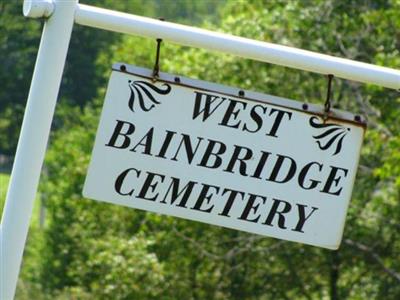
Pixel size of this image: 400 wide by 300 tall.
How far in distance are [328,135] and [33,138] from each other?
2.82 feet

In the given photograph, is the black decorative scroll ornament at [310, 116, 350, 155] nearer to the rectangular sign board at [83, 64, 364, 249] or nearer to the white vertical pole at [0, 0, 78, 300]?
the rectangular sign board at [83, 64, 364, 249]

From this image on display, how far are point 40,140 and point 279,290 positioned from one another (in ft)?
54.5

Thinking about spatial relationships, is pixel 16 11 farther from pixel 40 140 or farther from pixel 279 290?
pixel 40 140

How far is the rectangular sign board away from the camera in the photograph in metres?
3.99

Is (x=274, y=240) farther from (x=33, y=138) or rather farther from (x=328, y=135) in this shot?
(x=33, y=138)

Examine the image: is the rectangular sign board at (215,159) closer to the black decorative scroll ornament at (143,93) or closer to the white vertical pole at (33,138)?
the black decorative scroll ornament at (143,93)

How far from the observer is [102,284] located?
20094mm

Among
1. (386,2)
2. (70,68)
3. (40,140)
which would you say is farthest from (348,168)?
(70,68)

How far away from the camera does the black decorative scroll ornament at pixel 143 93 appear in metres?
4.00

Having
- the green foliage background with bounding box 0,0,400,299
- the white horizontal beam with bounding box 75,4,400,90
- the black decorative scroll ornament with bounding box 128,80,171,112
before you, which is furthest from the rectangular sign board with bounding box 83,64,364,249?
the green foliage background with bounding box 0,0,400,299

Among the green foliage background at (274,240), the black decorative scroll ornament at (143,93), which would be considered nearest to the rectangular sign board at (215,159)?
the black decorative scroll ornament at (143,93)

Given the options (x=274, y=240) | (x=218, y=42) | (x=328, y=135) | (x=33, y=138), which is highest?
(x=274, y=240)

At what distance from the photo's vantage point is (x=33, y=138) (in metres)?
3.96

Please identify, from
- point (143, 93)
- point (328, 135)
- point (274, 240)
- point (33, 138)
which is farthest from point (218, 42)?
point (274, 240)
